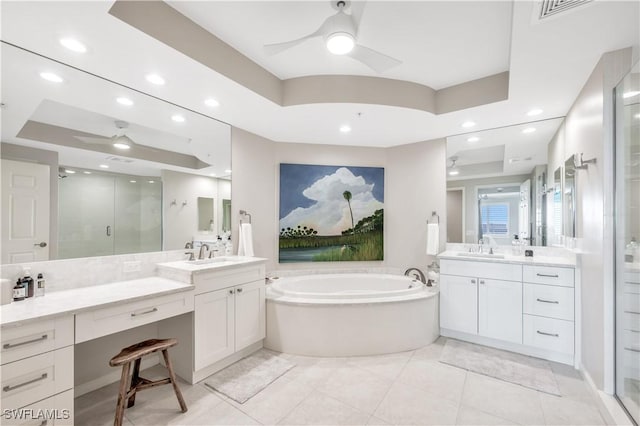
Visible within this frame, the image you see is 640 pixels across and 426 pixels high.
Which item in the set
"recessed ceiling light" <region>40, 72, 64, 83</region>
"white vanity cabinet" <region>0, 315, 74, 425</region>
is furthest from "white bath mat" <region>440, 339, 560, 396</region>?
"recessed ceiling light" <region>40, 72, 64, 83</region>

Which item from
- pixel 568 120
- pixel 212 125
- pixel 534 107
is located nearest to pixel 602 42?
pixel 534 107

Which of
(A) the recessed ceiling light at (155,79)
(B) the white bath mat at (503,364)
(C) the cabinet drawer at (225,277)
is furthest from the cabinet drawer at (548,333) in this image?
(A) the recessed ceiling light at (155,79)

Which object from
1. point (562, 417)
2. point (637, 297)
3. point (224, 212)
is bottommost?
point (562, 417)

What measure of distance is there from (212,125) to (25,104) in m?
1.46

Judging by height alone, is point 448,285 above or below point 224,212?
below

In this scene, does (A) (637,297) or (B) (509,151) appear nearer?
(A) (637,297)

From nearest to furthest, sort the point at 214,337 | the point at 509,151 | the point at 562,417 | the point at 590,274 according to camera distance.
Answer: the point at 562,417
the point at 590,274
the point at 214,337
the point at 509,151

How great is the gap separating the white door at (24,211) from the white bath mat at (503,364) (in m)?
3.46

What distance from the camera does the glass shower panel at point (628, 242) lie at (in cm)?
176

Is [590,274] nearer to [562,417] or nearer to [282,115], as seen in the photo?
[562,417]

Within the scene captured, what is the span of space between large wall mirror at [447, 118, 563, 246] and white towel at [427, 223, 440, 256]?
223mm

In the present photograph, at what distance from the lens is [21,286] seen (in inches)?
71.2

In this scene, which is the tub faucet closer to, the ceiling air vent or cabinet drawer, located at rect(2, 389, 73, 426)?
the ceiling air vent

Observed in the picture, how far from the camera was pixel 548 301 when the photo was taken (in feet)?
8.98
